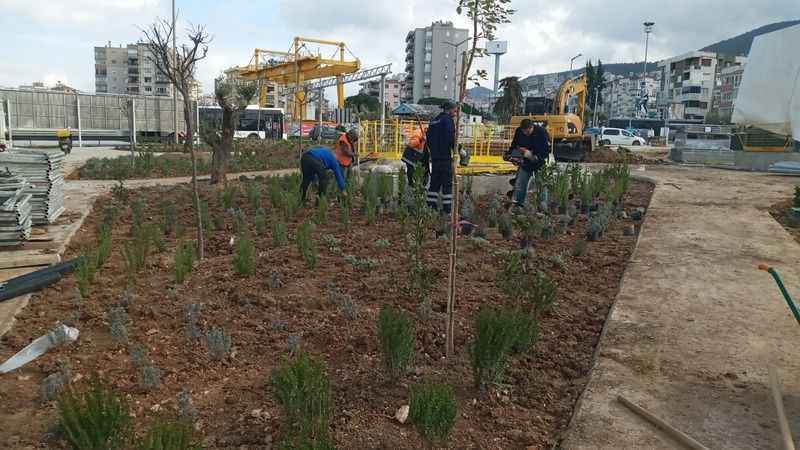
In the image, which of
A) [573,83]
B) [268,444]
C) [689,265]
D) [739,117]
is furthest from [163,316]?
[573,83]

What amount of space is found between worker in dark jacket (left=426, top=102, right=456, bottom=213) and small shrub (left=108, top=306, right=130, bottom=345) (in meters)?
4.21

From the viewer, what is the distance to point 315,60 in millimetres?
32688

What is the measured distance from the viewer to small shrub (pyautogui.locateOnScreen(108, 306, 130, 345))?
359 centimetres

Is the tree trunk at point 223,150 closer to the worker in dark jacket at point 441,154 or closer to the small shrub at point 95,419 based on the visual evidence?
the worker in dark jacket at point 441,154

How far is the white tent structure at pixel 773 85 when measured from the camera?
5.71 metres

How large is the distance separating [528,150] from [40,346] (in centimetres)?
629

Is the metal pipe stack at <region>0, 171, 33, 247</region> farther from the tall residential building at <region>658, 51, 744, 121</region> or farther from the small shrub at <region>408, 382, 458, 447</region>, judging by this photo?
the tall residential building at <region>658, 51, 744, 121</region>

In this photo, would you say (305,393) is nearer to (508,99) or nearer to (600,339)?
(600,339)

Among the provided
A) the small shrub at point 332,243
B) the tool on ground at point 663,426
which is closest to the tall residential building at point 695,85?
the small shrub at point 332,243

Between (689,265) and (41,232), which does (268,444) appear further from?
(41,232)

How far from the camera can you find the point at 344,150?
9148 mm

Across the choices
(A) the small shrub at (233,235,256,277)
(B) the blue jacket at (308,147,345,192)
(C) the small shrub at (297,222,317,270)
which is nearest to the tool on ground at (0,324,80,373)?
(A) the small shrub at (233,235,256,277)

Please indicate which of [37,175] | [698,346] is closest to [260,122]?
[37,175]

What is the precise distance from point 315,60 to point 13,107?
14559 millimetres
